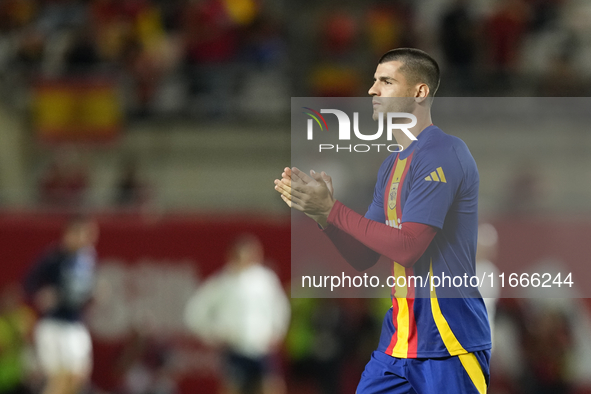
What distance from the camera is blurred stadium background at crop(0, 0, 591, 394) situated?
33.1 feet

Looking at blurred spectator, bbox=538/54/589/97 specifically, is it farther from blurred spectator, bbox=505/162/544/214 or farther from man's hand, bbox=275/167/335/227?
man's hand, bbox=275/167/335/227

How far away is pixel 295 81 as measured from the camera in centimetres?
1296

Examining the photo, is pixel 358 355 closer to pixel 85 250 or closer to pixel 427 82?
pixel 85 250

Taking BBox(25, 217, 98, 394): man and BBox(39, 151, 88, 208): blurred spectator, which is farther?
BBox(39, 151, 88, 208): blurred spectator

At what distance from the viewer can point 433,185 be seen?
357 centimetres

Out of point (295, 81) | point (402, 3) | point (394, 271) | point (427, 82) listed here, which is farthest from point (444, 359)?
point (402, 3)

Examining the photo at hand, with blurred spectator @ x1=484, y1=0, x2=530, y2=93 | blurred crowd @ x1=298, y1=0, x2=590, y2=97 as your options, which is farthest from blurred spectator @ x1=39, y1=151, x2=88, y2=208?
blurred spectator @ x1=484, y1=0, x2=530, y2=93

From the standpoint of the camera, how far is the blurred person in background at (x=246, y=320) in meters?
9.82

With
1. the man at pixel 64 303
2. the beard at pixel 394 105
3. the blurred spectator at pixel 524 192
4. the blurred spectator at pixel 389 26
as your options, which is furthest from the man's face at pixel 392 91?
the blurred spectator at pixel 389 26

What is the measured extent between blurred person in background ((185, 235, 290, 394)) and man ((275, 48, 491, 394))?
607cm

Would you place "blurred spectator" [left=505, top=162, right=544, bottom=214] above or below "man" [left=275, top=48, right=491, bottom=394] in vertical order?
above

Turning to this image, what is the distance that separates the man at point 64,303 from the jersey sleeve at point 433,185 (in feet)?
21.5

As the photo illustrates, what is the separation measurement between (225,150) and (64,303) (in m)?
3.85

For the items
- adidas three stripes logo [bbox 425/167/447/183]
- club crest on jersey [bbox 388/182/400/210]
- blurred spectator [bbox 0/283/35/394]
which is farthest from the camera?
blurred spectator [bbox 0/283/35/394]
